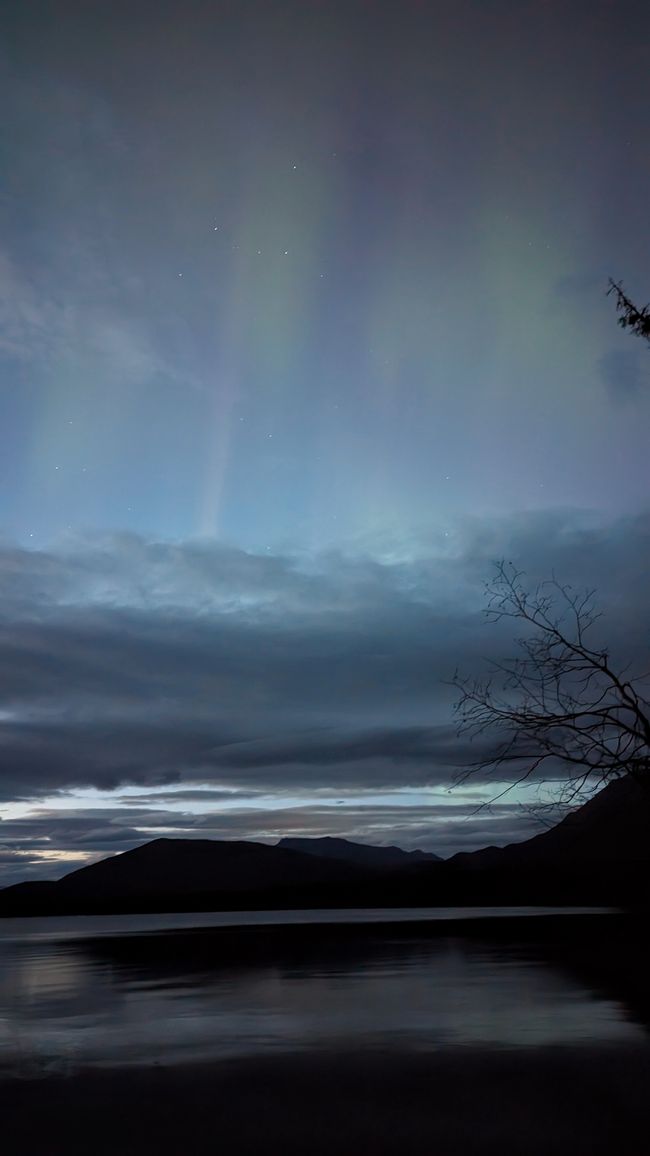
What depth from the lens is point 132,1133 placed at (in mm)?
10430

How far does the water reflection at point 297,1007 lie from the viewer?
15.9 m

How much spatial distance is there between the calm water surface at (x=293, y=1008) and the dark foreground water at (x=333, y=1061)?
2.9 inches

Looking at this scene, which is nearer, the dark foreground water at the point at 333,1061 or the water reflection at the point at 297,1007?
the dark foreground water at the point at 333,1061

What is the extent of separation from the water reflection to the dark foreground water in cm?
7

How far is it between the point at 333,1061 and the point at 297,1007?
6981 mm

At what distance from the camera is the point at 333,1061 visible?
1432cm

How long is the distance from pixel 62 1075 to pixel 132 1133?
12.6 ft

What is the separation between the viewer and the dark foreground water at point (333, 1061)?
33.7ft

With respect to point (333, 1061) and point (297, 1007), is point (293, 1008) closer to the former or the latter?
point (297, 1007)

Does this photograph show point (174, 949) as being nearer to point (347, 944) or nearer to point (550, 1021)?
point (347, 944)

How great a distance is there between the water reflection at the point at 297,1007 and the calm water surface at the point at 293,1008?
35 mm

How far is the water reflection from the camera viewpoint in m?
15.9

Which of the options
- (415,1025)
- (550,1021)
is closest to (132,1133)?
(415,1025)

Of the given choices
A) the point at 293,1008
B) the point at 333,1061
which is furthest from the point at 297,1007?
the point at 333,1061
